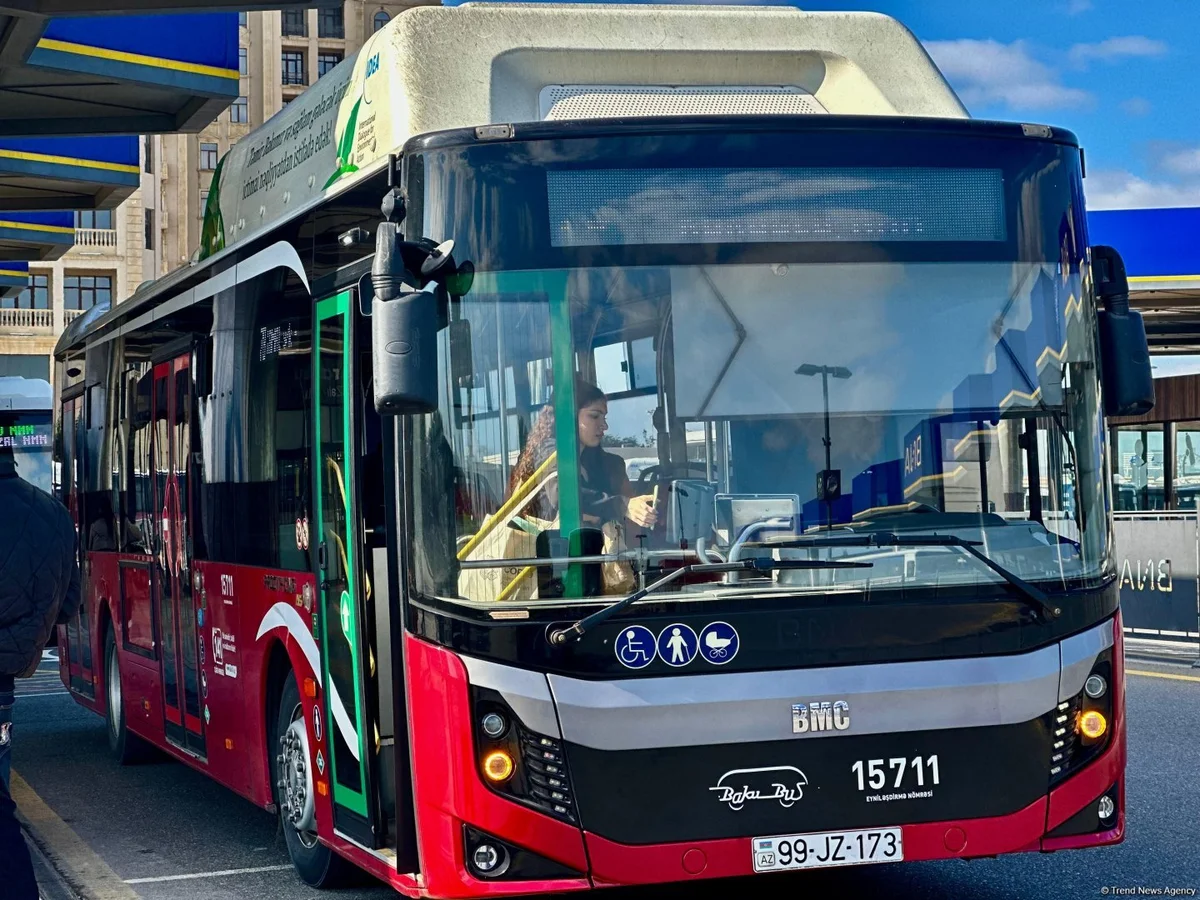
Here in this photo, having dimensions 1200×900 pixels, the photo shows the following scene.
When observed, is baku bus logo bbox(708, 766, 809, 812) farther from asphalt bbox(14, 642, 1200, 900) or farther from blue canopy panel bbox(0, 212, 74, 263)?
blue canopy panel bbox(0, 212, 74, 263)

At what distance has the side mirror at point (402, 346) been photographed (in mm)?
5547

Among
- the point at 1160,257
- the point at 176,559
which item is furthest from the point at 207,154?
the point at 176,559

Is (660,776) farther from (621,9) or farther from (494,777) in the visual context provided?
(621,9)

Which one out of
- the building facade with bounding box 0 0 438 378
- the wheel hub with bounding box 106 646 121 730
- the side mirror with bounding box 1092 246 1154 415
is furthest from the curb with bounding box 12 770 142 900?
the building facade with bounding box 0 0 438 378

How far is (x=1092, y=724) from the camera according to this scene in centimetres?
593

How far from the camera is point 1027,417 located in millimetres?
5984

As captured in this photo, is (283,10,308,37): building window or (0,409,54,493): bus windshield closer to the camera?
(0,409,54,493): bus windshield

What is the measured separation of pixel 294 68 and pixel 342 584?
93.4 m

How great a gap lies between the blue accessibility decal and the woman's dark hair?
63 cm

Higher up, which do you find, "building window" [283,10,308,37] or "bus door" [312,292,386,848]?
"building window" [283,10,308,37]

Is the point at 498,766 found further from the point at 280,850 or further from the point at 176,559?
the point at 176,559

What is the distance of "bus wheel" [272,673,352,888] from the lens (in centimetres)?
753

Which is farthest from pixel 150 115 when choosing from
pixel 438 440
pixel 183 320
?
pixel 438 440

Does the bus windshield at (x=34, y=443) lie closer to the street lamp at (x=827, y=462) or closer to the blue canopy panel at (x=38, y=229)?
the blue canopy panel at (x=38, y=229)
